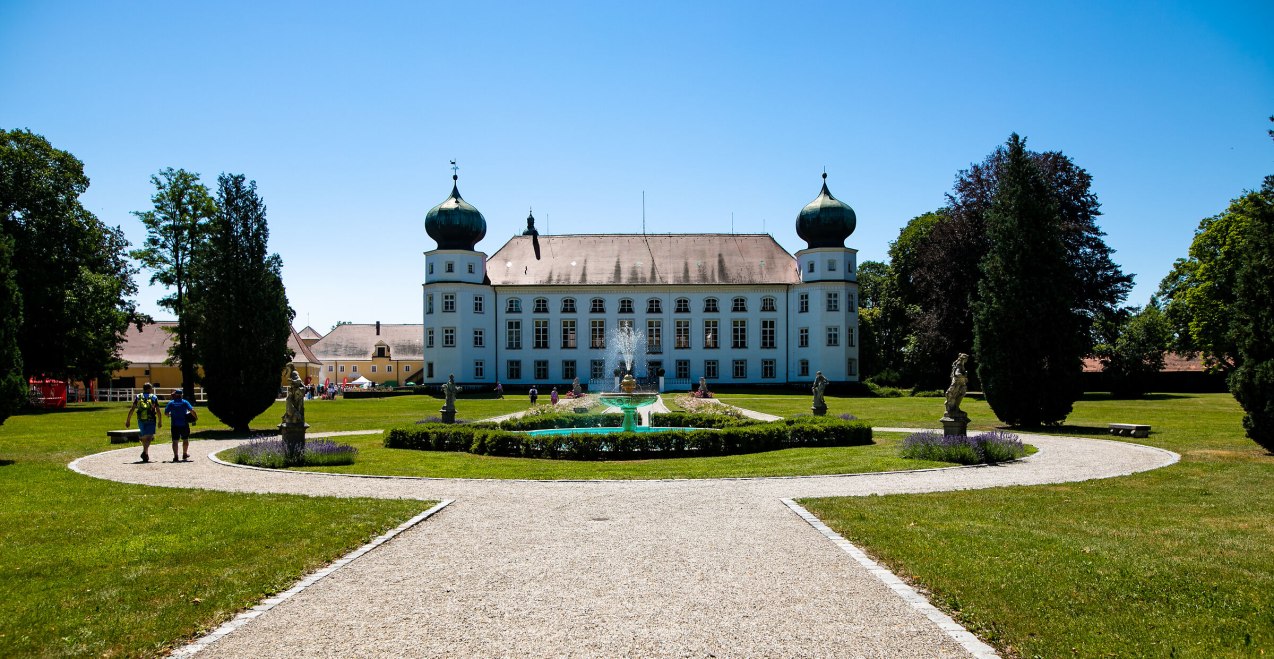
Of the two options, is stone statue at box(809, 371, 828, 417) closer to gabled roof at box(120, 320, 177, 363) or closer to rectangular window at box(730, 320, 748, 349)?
rectangular window at box(730, 320, 748, 349)

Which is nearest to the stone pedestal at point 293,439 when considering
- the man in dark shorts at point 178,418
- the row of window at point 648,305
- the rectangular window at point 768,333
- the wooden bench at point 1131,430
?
the man in dark shorts at point 178,418

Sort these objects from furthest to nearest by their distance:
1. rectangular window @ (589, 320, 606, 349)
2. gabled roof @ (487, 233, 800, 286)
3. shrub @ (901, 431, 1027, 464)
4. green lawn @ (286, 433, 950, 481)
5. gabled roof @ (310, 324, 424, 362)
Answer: gabled roof @ (310, 324, 424, 362)
gabled roof @ (487, 233, 800, 286)
rectangular window @ (589, 320, 606, 349)
shrub @ (901, 431, 1027, 464)
green lawn @ (286, 433, 950, 481)

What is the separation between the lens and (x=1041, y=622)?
5887mm

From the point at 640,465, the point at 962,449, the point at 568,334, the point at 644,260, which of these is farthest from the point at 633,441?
the point at 644,260

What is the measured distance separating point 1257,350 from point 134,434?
82.7 ft

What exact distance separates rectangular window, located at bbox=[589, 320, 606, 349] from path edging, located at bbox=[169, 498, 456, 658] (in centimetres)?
5116

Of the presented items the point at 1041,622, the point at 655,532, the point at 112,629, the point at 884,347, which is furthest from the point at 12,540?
the point at 884,347

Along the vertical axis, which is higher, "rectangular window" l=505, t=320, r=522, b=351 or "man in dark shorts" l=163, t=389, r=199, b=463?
"rectangular window" l=505, t=320, r=522, b=351

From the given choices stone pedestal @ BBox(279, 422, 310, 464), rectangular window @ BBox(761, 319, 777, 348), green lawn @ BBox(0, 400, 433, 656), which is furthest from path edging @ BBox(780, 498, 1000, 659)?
rectangular window @ BBox(761, 319, 777, 348)

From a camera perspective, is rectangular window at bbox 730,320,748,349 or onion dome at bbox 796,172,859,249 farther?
rectangular window at bbox 730,320,748,349

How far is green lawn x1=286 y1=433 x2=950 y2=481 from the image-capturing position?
14.7m

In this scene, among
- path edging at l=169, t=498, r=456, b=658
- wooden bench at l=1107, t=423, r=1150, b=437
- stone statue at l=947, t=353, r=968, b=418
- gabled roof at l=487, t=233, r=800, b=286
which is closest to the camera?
path edging at l=169, t=498, r=456, b=658

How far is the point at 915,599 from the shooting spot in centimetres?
656

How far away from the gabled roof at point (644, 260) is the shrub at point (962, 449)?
44.6 meters
